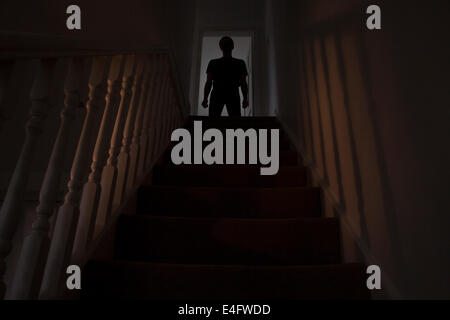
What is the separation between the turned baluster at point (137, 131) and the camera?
163cm

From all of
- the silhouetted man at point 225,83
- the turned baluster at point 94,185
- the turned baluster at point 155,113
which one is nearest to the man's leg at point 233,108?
the silhouetted man at point 225,83

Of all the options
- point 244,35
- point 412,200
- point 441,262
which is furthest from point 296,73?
point 244,35

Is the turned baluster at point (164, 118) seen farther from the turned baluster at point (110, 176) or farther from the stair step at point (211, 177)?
the turned baluster at point (110, 176)

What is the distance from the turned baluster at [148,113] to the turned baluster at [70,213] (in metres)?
0.59

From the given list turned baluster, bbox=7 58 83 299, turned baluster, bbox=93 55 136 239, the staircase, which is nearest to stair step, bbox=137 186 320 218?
the staircase

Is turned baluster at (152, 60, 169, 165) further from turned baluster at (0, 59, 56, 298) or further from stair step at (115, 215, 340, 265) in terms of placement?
turned baluster at (0, 59, 56, 298)

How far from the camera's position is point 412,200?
1027mm

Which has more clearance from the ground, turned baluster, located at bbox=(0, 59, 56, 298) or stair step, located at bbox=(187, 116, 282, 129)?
stair step, located at bbox=(187, 116, 282, 129)

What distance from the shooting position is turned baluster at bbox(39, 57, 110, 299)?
96 cm

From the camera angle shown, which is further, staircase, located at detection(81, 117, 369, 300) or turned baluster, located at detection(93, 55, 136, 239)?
turned baluster, located at detection(93, 55, 136, 239)

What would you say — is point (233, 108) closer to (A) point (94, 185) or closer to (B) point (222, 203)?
(B) point (222, 203)

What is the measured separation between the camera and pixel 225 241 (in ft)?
4.79

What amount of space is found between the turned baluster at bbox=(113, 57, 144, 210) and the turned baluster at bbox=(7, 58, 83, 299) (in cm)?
47

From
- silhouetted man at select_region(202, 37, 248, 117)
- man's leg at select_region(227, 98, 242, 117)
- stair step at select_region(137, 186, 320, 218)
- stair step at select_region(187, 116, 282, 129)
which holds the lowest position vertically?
stair step at select_region(137, 186, 320, 218)
